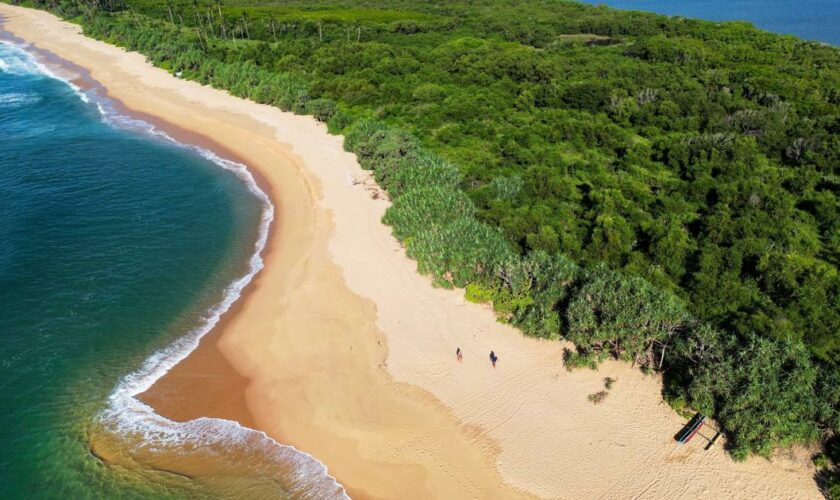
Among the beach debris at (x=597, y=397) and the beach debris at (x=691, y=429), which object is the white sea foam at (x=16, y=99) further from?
the beach debris at (x=691, y=429)

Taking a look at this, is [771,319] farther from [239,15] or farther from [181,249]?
[239,15]

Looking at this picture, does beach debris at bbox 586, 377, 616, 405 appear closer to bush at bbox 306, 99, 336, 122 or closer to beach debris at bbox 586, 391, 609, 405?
beach debris at bbox 586, 391, 609, 405

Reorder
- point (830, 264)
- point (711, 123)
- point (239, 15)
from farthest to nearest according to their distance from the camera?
point (239, 15)
point (711, 123)
point (830, 264)

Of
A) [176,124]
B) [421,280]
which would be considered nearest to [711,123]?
[421,280]

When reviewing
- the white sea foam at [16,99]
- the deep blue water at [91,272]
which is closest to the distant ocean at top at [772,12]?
the deep blue water at [91,272]

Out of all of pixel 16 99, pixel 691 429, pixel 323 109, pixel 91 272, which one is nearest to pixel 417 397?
pixel 691 429
